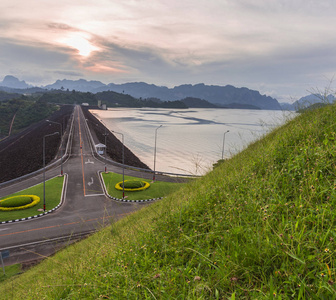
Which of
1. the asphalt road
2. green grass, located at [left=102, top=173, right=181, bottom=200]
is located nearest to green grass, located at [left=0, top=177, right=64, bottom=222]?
the asphalt road

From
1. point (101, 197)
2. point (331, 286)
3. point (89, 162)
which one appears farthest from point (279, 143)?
point (89, 162)

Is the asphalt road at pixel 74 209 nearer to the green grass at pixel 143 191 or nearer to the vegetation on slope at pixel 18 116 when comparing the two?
the green grass at pixel 143 191

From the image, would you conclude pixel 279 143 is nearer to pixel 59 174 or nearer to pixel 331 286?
pixel 331 286

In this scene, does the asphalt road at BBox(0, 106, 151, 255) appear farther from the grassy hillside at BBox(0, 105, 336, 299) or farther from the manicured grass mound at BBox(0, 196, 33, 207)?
the grassy hillside at BBox(0, 105, 336, 299)

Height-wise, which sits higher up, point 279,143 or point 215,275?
point 279,143

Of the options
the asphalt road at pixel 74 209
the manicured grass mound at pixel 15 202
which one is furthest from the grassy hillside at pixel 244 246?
the manicured grass mound at pixel 15 202

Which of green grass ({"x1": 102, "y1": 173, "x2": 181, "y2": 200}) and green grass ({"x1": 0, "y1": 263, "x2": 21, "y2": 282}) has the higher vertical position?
green grass ({"x1": 102, "y1": 173, "x2": 181, "y2": 200})

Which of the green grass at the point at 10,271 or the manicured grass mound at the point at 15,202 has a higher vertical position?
the manicured grass mound at the point at 15,202
